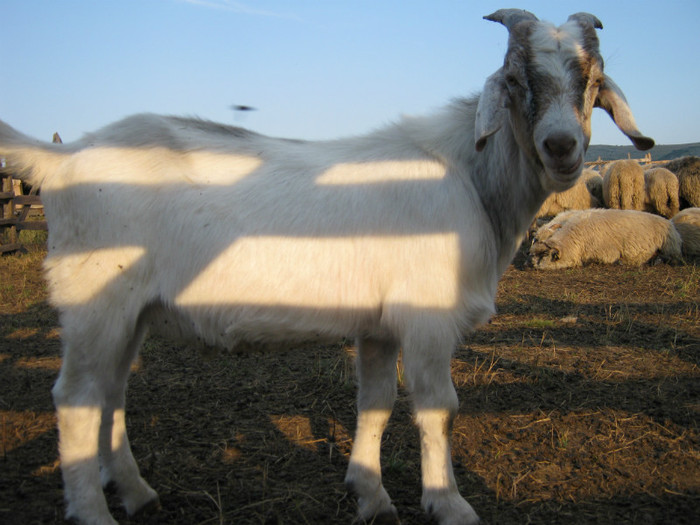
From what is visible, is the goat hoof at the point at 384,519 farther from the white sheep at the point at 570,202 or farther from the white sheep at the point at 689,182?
the white sheep at the point at 689,182

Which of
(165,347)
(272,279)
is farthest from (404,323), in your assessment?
(165,347)

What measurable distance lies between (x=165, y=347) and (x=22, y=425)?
6.38 feet

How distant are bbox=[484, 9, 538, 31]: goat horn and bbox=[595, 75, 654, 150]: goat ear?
1.71 feet

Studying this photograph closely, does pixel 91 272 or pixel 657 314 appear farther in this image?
pixel 657 314

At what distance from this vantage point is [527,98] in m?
2.74

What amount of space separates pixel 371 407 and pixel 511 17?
229 centimetres

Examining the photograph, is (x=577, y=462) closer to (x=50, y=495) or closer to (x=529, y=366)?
(x=529, y=366)

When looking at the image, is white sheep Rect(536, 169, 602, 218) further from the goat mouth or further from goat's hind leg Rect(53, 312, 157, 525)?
goat's hind leg Rect(53, 312, 157, 525)

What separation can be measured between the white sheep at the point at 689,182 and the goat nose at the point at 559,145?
15.6 meters

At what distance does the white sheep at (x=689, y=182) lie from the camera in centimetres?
1573

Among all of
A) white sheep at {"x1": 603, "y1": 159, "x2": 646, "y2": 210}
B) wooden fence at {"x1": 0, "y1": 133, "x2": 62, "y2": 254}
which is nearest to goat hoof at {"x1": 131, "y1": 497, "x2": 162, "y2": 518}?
wooden fence at {"x1": 0, "y1": 133, "x2": 62, "y2": 254}

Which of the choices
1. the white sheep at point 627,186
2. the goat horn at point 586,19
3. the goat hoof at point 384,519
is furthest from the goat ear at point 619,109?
the white sheep at point 627,186

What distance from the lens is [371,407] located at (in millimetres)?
3209

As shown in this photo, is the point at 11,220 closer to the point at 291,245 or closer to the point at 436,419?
the point at 291,245
